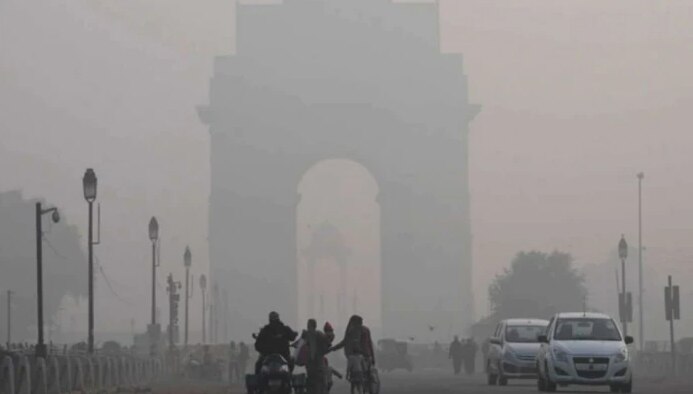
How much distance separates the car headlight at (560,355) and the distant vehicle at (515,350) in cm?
630

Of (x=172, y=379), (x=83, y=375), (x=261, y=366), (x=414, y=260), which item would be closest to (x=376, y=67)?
(x=414, y=260)

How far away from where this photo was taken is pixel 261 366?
85.5 feet

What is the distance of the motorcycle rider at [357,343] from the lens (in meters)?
31.4

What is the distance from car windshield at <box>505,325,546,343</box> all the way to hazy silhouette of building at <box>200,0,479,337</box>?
252ft

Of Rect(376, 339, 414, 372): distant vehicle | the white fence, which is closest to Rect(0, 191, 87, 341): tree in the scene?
Rect(376, 339, 414, 372): distant vehicle

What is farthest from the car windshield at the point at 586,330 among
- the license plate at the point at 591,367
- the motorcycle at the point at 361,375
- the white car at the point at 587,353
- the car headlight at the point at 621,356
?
the motorcycle at the point at 361,375

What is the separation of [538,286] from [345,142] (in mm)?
17193

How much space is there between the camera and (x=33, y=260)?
159 meters

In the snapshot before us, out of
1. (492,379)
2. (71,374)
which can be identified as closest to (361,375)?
(71,374)

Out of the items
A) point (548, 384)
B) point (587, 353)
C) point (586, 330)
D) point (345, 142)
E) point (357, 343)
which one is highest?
point (345, 142)

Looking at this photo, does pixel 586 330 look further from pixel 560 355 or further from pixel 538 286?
pixel 538 286

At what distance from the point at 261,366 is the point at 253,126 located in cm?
9975

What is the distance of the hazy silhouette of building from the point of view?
123250 millimetres

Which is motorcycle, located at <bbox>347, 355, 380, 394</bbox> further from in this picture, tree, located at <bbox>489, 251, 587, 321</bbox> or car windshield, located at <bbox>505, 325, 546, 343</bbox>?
tree, located at <bbox>489, 251, 587, 321</bbox>
